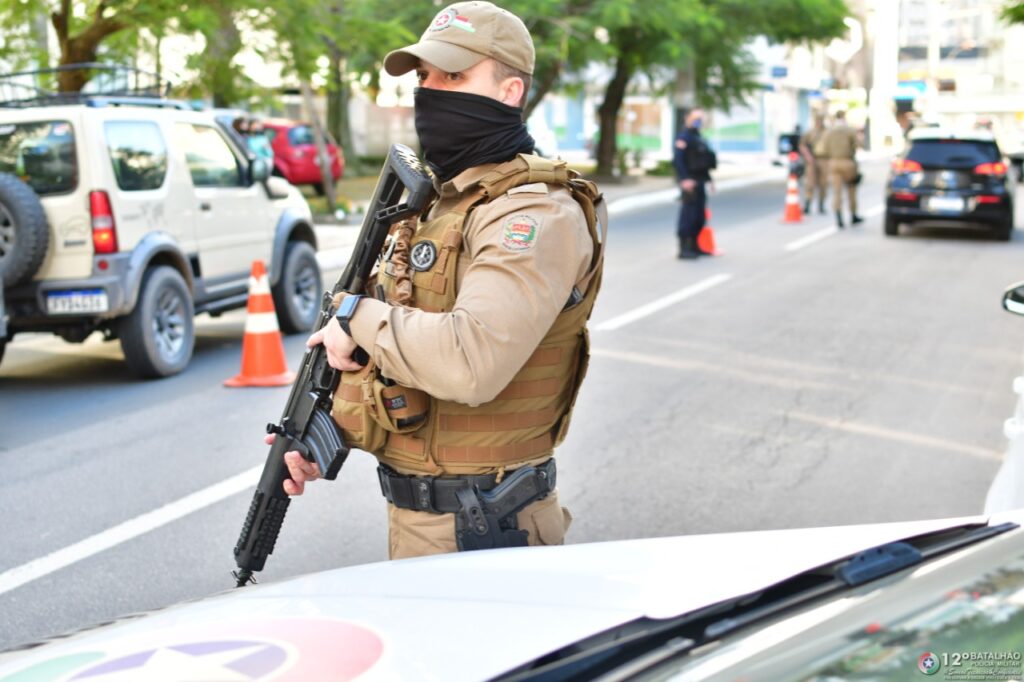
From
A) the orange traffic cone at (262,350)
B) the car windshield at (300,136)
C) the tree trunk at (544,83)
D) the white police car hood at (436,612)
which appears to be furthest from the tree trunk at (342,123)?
the white police car hood at (436,612)

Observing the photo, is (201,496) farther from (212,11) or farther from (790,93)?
(790,93)

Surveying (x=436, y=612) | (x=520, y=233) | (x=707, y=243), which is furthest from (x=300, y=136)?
(x=436, y=612)

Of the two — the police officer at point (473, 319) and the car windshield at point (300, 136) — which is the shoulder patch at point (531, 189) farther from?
the car windshield at point (300, 136)

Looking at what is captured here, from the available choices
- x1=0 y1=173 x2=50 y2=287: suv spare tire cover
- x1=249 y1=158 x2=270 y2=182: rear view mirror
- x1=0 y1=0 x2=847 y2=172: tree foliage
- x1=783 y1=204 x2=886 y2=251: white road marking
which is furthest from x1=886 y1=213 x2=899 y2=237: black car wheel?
x1=0 y1=173 x2=50 y2=287: suv spare tire cover

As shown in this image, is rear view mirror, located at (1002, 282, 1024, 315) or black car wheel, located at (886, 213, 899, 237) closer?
rear view mirror, located at (1002, 282, 1024, 315)

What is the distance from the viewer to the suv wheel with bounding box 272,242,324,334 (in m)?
10.2

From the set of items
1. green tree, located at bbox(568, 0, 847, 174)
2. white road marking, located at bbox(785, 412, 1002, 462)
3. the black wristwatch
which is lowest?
white road marking, located at bbox(785, 412, 1002, 462)

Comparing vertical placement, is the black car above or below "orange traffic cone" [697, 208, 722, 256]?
above

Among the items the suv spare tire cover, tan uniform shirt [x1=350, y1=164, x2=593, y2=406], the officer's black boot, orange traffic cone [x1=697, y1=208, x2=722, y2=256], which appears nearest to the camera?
tan uniform shirt [x1=350, y1=164, x2=593, y2=406]

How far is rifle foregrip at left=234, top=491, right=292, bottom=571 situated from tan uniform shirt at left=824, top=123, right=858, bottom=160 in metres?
17.2

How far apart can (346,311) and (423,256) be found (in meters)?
0.19

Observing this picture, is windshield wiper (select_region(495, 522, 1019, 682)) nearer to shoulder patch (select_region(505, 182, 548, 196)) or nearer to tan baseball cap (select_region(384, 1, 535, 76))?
shoulder patch (select_region(505, 182, 548, 196))

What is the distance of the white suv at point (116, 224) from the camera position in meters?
8.06

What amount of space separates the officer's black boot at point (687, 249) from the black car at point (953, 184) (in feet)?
13.1
